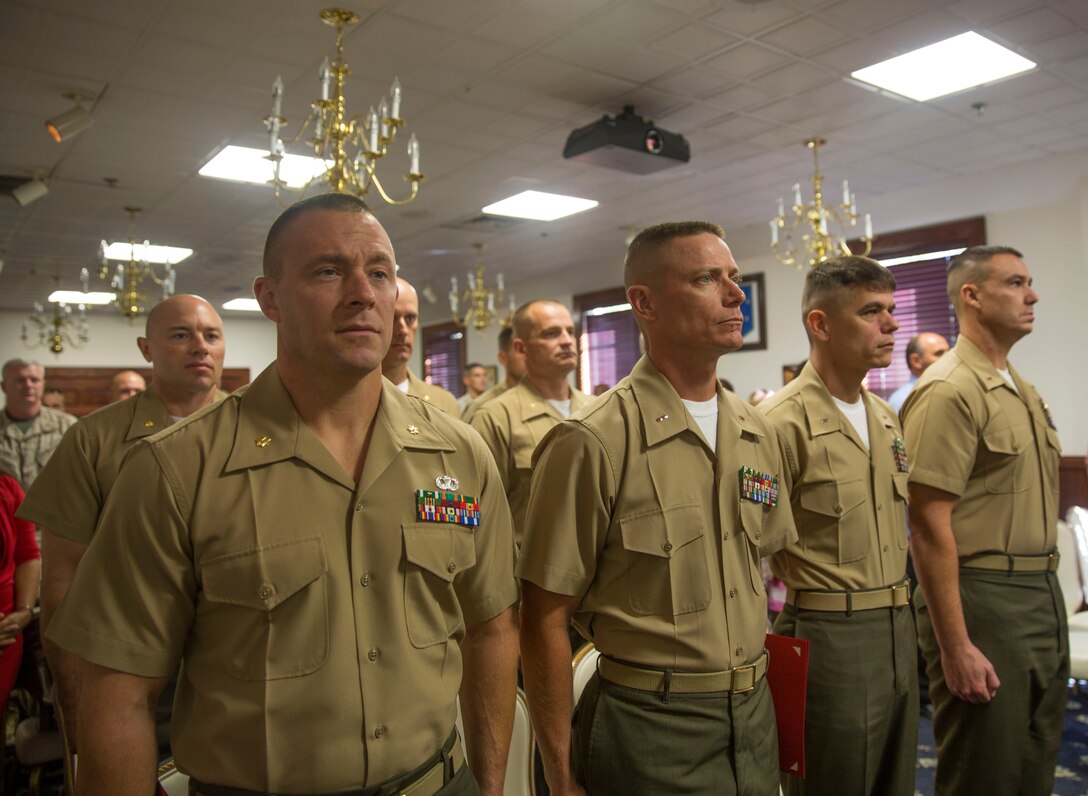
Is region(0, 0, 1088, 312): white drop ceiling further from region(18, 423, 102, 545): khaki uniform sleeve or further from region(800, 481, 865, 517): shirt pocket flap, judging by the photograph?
region(800, 481, 865, 517): shirt pocket flap

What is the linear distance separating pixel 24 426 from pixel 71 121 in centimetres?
182

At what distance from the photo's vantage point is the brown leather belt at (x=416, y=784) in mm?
1206

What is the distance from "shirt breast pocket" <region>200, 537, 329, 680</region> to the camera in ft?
3.98

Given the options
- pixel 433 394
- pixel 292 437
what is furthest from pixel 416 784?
pixel 433 394

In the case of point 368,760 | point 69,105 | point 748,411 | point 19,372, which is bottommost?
point 368,760

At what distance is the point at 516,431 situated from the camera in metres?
3.38

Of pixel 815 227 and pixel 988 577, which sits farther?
pixel 815 227

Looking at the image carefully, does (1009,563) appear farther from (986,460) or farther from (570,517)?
(570,517)

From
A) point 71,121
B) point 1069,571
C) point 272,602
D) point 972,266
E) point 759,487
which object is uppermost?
point 71,121

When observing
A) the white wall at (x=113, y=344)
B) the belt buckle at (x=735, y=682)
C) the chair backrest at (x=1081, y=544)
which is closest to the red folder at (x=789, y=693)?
the belt buckle at (x=735, y=682)

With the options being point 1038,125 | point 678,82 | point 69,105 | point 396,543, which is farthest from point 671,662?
point 1038,125

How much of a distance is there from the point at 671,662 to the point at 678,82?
4002mm

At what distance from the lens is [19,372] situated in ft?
15.9

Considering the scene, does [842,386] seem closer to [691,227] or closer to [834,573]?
[834,573]
